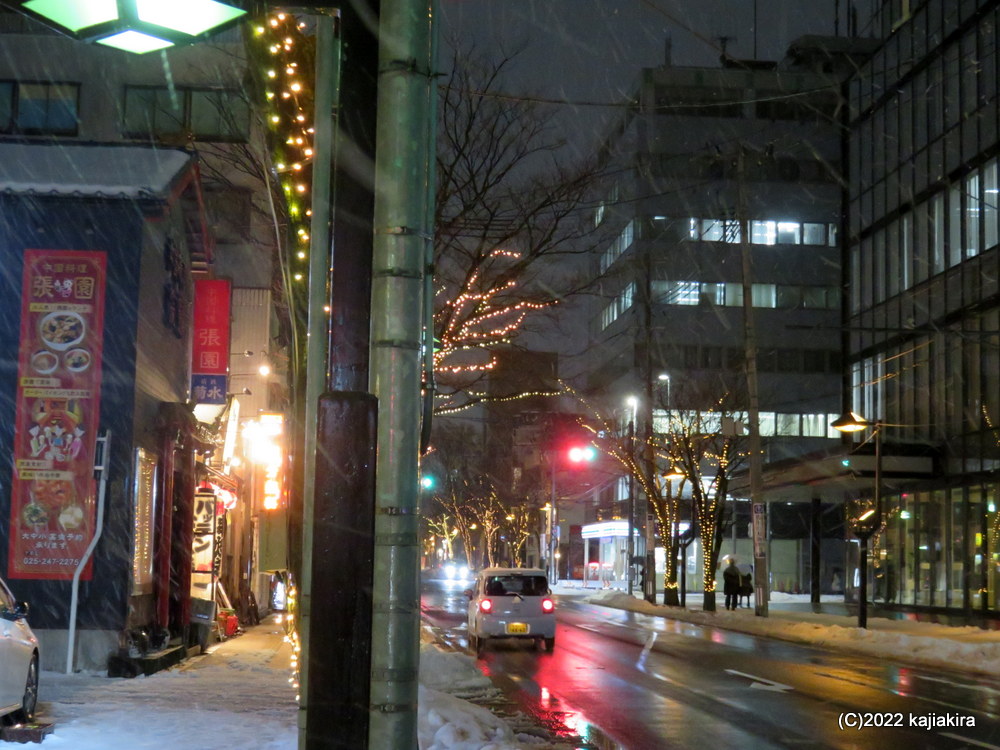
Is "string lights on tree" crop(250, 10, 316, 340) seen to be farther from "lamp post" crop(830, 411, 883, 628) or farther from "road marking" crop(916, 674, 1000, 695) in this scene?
"lamp post" crop(830, 411, 883, 628)

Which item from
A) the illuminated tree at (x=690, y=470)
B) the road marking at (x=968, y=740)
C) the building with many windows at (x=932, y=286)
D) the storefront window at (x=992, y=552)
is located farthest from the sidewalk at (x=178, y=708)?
the illuminated tree at (x=690, y=470)

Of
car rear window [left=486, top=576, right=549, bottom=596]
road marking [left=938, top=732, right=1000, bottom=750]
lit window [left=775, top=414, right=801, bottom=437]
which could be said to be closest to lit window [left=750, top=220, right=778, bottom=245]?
lit window [left=775, top=414, right=801, bottom=437]

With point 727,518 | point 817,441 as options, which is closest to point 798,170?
point 817,441

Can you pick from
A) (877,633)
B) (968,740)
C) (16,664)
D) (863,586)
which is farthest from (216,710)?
(863,586)

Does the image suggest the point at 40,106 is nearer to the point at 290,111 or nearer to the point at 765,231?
the point at 290,111

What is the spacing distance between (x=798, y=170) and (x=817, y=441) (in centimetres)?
1686

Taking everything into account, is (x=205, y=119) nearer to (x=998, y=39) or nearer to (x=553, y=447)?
(x=998, y=39)

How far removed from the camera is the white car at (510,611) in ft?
76.3

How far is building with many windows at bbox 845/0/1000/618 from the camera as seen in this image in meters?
30.6

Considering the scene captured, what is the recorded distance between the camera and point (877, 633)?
2409cm

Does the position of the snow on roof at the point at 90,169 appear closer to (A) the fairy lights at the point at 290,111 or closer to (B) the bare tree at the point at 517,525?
(A) the fairy lights at the point at 290,111

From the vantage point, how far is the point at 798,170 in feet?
227

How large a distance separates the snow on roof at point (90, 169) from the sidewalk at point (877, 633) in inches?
611

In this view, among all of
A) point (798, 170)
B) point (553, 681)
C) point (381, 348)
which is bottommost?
point (553, 681)
